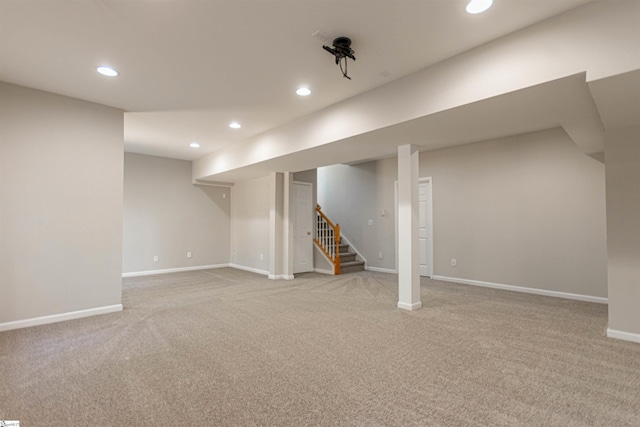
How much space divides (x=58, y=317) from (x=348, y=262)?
17.8ft

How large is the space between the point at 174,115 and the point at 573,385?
522cm

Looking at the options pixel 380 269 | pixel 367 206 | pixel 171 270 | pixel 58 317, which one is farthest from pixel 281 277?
pixel 58 317

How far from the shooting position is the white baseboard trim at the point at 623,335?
2951 mm

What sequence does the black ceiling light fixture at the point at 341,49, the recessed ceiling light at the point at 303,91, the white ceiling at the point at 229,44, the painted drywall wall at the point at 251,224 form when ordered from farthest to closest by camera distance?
the painted drywall wall at the point at 251,224, the recessed ceiling light at the point at 303,91, the black ceiling light fixture at the point at 341,49, the white ceiling at the point at 229,44

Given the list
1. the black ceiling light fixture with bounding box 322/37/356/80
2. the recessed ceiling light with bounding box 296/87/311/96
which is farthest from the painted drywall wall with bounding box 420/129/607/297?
the black ceiling light fixture with bounding box 322/37/356/80

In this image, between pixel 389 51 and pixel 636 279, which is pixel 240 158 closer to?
pixel 389 51

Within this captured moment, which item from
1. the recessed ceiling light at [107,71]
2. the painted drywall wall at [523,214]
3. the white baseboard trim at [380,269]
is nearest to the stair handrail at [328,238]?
the white baseboard trim at [380,269]

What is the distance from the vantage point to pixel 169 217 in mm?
7277

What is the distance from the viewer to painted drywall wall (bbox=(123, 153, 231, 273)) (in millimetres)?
6770

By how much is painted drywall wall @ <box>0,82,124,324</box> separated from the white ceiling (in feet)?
1.01

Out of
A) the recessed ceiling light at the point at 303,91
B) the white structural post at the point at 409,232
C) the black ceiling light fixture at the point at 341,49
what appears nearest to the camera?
the black ceiling light fixture at the point at 341,49

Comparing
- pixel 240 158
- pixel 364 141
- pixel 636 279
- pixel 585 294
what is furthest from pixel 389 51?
pixel 585 294

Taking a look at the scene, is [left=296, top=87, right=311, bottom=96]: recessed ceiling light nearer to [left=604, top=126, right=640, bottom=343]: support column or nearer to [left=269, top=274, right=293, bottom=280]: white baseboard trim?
[left=604, top=126, right=640, bottom=343]: support column

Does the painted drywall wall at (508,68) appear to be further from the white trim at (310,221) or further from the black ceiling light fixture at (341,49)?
the white trim at (310,221)
